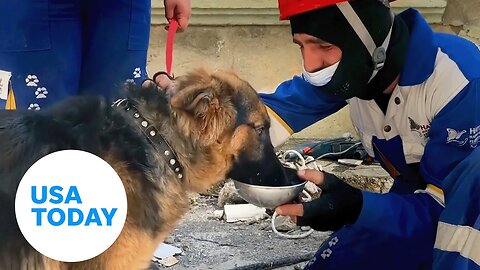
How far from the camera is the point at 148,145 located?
221 cm

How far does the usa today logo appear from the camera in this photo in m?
1.79

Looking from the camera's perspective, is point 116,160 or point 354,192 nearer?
point 116,160

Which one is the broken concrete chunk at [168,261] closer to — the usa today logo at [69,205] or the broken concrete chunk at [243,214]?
the broken concrete chunk at [243,214]

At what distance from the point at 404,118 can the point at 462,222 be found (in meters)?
0.48

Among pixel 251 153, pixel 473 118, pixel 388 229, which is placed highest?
pixel 473 118

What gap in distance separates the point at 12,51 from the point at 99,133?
60cm

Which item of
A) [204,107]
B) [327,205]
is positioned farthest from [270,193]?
[204,107]

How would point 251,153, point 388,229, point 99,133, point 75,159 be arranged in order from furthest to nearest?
point 388,229 < point 251,153 < point 99,133 < point 75,159

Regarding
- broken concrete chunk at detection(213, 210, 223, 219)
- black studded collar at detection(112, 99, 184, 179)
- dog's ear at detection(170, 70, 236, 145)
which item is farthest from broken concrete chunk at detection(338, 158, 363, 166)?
black studded collar at detection(112, 99, 184, 179)

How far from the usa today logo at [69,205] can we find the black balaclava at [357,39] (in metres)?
0.90

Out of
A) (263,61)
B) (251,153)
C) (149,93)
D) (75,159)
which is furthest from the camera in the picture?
(263,61)

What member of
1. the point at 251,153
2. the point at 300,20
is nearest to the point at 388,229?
the point at 251,153

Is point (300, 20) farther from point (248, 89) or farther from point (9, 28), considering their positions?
point (9, 28)

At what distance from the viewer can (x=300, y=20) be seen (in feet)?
8.10
